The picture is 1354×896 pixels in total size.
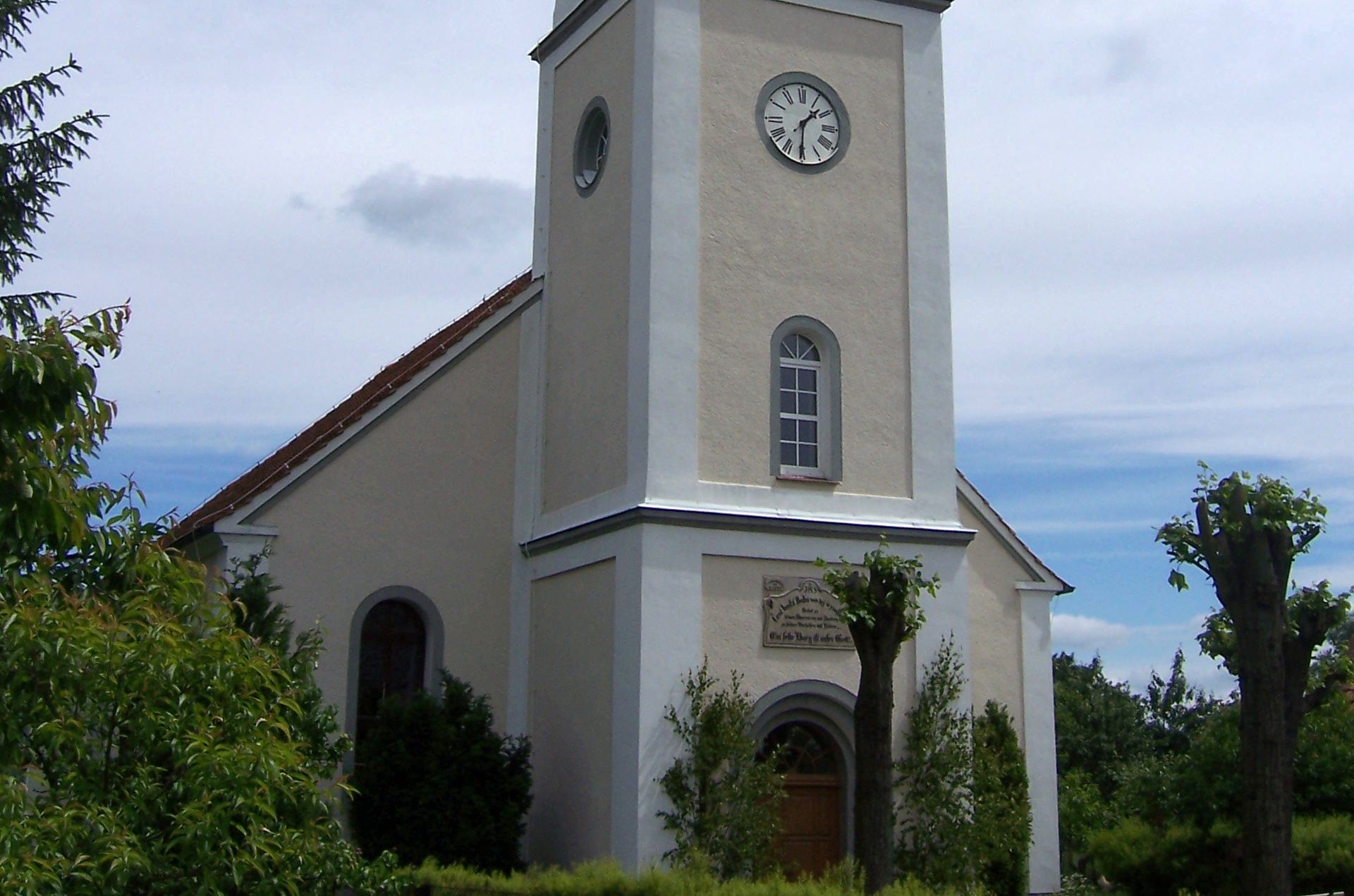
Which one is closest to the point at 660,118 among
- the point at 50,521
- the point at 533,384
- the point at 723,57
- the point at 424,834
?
the point at 723,57

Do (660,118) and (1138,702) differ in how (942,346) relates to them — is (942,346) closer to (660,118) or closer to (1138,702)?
(660,118)

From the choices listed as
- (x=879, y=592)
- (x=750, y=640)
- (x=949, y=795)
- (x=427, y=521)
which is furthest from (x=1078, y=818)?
(x=879, y=592)

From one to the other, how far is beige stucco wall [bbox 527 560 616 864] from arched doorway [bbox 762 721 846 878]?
1.99 meters

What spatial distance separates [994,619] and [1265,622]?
24.1ft

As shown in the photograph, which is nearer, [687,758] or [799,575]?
[687,758]

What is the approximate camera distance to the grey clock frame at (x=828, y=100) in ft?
61.3

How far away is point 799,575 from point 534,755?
4171mm

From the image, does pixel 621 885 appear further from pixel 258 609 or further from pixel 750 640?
pixel 258 609

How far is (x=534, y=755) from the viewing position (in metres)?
19.0

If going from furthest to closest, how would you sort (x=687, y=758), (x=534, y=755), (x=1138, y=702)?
(x=1138, y=702) < (x=534, y=755) < (x=687, y=758)

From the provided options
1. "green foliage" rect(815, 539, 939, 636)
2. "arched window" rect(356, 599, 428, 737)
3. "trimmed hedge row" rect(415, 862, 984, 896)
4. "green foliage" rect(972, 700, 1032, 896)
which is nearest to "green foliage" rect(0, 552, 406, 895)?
"trimmed hedge row" rect(415, 862, 984, 896)

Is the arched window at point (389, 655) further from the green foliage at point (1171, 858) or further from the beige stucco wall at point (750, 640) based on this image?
the green foliage at point (1171, 858)

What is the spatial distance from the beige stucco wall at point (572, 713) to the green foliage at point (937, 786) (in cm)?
341

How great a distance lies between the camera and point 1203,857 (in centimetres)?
1856
